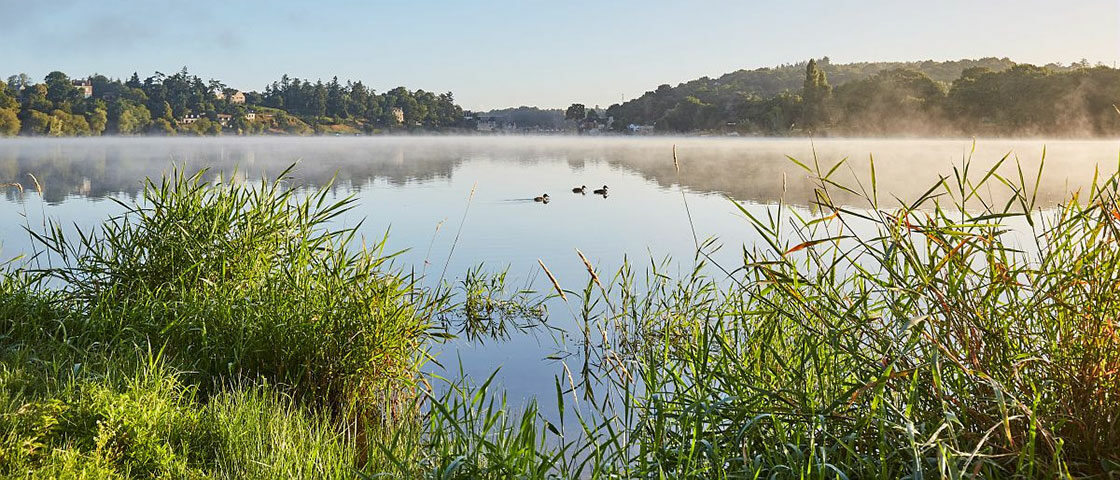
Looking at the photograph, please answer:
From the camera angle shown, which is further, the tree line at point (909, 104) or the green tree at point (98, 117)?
the green tree at point (98, 117)

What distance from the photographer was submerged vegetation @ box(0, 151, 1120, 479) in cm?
199

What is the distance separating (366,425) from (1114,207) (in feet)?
9.18

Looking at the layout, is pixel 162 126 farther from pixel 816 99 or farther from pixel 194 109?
pixel 816 99

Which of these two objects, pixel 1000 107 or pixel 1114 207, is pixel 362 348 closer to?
pixel 1114 207

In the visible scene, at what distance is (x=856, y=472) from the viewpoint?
2.12m

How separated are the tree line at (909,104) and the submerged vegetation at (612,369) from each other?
1044 inches

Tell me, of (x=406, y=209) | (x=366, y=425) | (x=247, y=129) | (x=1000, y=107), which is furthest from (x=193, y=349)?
(x=247, y=129)

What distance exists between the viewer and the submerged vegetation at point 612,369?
199cm

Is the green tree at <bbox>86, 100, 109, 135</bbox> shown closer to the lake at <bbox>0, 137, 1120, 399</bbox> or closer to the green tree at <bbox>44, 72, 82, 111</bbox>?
the green tree at <bbox>44, 72, 82, 111</bbox>

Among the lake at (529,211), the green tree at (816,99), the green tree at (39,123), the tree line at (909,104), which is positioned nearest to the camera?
the lake at (529,211)

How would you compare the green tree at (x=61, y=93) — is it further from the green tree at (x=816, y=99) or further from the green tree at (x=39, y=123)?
the green tree at (x=816, y=99)

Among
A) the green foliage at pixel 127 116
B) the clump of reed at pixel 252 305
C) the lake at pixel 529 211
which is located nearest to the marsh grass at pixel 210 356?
the clump of reed at pixel 252 305

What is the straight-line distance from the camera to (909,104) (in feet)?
194

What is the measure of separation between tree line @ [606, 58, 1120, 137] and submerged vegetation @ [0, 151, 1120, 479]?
1044 inches
